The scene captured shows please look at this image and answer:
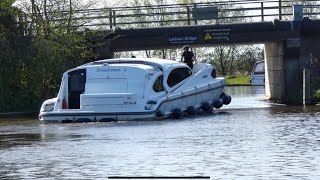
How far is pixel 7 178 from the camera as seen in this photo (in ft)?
52.6

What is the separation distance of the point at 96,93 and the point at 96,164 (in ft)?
41.5

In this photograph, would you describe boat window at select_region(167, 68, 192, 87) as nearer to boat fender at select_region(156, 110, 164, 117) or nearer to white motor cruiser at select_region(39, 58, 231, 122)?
white motor cruiser at select_region(39, 58, 231, 122)

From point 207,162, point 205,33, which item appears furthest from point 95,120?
point 205,33

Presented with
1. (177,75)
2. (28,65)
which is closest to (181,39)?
(28,65)

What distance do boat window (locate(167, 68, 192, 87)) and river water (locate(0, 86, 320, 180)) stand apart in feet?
7.67

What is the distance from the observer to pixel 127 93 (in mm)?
29453

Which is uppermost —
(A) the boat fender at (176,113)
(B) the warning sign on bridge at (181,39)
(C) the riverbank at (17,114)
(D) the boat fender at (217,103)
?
→ (B) the warning sign on bridge at (181,39)

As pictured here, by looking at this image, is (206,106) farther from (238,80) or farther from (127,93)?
(238,80)

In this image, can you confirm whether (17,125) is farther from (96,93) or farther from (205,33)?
(205,33)

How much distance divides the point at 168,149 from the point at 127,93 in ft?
32.2

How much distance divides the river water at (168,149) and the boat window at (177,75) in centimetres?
234

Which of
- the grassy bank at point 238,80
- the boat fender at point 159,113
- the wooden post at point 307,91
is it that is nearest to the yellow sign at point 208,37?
the wooden post at point 307,91

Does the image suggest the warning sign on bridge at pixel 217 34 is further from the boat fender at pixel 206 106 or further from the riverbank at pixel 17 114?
the boat fender at pixel 206 106

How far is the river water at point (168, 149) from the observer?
16156mm
